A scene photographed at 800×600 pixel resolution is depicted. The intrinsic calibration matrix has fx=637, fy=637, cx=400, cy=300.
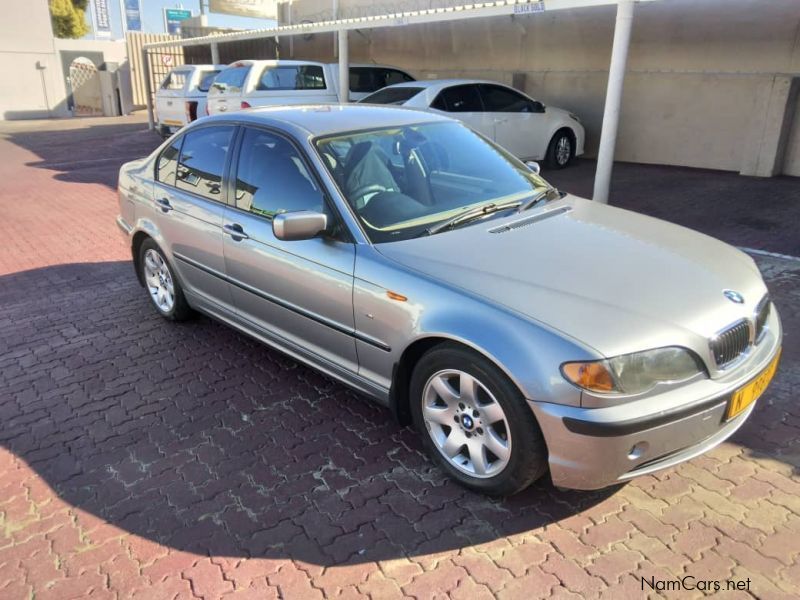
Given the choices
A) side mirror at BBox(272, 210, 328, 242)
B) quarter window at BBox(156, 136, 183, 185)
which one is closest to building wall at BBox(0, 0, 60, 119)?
quarter window at BBox(156, 136, 183, 185)

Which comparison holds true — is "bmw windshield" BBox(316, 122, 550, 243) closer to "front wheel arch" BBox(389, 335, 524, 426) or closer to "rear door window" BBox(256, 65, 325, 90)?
"front wheel arch" BBox(389, 335, 524, 426)

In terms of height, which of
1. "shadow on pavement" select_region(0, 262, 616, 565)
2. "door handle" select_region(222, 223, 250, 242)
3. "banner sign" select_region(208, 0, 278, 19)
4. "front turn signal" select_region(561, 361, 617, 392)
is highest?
"banner sign" select_region(208, 0, 278, 19)

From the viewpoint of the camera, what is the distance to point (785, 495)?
299 centimetres

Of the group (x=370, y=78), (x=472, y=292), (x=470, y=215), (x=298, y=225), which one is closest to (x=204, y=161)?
(x=298, y=225)

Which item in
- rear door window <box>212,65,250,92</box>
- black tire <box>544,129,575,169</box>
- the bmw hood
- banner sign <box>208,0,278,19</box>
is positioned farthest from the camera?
banner sign <box>208,0,278,19</box>

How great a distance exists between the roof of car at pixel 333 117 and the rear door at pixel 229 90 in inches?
322

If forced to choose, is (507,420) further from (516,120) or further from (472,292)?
(516,120)

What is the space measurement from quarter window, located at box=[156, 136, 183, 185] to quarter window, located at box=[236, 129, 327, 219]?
974 mm

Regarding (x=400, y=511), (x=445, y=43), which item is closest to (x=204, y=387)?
(x=400, y=511)

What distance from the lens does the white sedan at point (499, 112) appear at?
1050 centimetres

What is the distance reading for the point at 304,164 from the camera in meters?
3.63

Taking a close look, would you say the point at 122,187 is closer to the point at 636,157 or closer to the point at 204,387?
the point at 204,387

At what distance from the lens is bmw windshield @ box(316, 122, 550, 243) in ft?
11.3

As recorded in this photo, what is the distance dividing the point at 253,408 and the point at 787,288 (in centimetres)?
463
